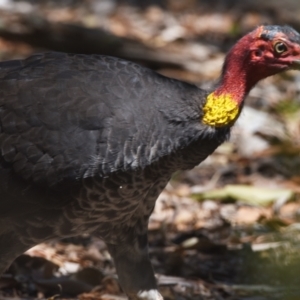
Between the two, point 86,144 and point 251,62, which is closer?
point 86,144

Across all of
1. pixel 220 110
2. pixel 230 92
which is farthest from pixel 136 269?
pixel 230 92

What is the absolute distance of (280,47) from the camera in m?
5.16

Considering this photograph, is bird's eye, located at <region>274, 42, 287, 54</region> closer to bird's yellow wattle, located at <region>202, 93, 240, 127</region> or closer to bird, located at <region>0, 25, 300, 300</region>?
bird, located at <region>0, 25, 300, 300</region>

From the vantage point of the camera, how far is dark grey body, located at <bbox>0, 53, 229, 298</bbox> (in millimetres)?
4859

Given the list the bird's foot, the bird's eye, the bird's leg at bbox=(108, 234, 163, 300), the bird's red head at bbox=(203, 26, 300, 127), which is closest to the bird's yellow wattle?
the bird's red head at bbox=(203, 26, 300, 127)

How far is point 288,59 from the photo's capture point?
5.15 meters

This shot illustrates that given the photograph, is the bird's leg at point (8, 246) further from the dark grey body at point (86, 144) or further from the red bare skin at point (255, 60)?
the red bare skin at point (255, 60)

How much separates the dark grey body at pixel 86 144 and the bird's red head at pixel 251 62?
0.13 metres

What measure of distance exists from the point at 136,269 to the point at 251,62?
1603 millimetres

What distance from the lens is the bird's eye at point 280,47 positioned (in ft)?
16.9

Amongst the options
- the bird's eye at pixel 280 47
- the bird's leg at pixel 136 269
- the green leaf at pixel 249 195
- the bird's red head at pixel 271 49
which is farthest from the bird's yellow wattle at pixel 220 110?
the green leaf at pixel 249 195

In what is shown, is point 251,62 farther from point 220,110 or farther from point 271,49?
point 220,110

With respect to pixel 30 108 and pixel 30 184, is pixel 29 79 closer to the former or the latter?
pixel 30 108

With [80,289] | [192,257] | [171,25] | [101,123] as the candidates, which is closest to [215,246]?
[192,257]
